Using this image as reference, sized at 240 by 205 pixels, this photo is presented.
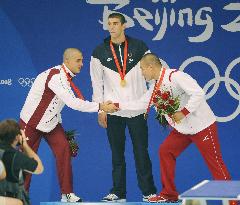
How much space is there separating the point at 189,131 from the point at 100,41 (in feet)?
6.26

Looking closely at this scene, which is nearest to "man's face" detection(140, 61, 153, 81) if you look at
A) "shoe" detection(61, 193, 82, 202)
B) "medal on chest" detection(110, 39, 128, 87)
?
"medal on chest" detection(110, 39, 128, 87)

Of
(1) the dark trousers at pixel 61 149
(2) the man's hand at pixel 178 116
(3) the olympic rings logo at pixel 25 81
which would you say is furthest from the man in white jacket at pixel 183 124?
(3) the olympic rings logo at pixel 25 81

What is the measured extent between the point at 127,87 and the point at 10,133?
2.32 m

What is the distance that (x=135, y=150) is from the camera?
8695 millimetres

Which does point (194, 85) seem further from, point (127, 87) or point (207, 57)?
point (207, 57)

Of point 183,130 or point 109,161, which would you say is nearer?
point 183,130

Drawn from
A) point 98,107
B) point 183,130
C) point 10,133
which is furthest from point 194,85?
point 10,133

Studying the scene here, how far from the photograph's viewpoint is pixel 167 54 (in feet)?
31.3

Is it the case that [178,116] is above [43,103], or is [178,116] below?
below

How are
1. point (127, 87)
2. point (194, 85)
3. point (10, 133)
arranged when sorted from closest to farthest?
point (10, 133) < point (194, 85) < point (127, 87)

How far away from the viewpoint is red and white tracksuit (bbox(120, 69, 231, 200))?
8.05 metres

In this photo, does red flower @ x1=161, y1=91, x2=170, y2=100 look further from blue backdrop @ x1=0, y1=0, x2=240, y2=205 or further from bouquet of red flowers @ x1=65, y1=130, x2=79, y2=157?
blue backdrop @ x1=0, y1=0, x2=240, y2=205

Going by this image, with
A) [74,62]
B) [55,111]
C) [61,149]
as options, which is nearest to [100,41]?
[74,62]

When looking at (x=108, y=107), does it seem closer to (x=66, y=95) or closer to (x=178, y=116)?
(x=66, y=95)
